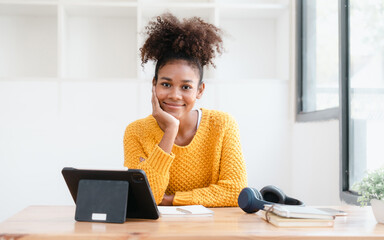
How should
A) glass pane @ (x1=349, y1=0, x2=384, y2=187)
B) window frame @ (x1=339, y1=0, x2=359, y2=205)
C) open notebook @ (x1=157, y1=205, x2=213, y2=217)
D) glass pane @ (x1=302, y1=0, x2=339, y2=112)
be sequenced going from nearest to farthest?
open notebook @ (x1=157, y1=205, x2=213, y2=217) < glass pane @ (x1=349, y1=0, x2=384, y2=187) < window frame @ (x1=339, y1=0, x2=359, y2=205) < glass pane @ (x1=302, y1=0, x2=339, y2=112)

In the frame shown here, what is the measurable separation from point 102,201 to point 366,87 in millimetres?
1486

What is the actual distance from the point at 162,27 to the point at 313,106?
140 centimetres

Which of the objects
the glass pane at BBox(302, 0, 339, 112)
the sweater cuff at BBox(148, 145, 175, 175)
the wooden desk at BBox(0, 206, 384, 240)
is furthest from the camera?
the glass pane at BBox(302, 0, 339, 112)

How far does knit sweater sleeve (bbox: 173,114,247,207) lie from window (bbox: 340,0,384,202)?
0.68 meters

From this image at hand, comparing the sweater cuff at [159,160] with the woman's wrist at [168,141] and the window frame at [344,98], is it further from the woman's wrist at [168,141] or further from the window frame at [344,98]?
the window frame at [344,98]

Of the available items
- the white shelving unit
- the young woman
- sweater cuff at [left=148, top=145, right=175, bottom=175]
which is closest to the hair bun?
the young woman

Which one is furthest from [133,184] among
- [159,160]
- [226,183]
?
[226,183]

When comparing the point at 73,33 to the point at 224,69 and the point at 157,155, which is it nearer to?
the point at 224,69

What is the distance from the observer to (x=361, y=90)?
6.98ft

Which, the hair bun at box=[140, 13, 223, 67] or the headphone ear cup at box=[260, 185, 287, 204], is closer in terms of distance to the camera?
the headphone ear cup at box=[260, 185, 287, 204]

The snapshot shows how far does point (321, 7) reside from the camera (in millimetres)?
2783

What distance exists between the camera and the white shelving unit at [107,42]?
3.25 m

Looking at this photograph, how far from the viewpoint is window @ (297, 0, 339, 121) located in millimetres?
2504

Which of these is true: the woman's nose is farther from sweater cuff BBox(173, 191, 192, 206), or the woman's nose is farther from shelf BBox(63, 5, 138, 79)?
shelf BBox(63, 5, 138, 79)
